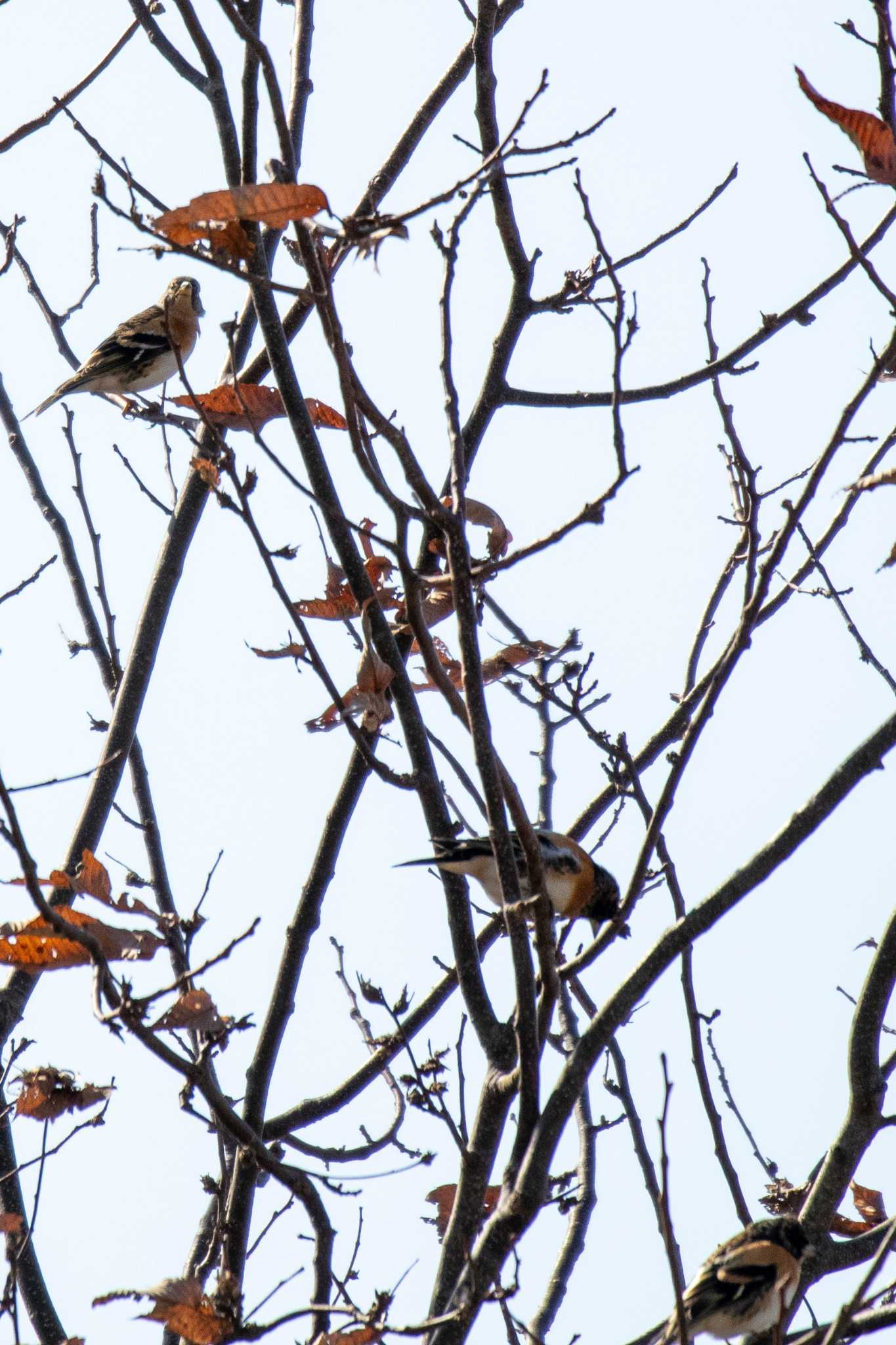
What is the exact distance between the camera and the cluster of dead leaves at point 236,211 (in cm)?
233

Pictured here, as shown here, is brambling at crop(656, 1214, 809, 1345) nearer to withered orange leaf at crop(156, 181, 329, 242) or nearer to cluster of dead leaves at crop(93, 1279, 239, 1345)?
cluster of dead leaves at crop(93, 1279, 239, 1345)

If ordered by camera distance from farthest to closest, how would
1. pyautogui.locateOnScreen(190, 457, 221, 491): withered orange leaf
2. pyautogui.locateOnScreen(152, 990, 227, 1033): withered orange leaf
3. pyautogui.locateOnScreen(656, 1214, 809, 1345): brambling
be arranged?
pyautogui.locateOnScreen(656, 1214, 809, 1345): brambling
pyautogui.locateOnScreen(190, 457, 221, 491): withered orange leaf
pyautogui.locateOnScreen(152, 990, 227, 1033): withered orange leaf

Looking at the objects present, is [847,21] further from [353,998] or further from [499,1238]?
[353,998]

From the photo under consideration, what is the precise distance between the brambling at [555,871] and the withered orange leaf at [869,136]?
4.86ft

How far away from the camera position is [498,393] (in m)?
4.24

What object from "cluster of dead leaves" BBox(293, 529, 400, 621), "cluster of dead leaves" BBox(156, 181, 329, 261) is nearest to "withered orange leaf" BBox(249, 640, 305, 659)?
"cluster of dead leaves" BBox(293, 529, 400, 621)

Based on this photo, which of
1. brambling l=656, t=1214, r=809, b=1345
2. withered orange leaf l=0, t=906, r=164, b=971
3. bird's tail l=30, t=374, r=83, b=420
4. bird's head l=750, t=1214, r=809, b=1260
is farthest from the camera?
bird's tail l=30, t=374, r=83, b=420

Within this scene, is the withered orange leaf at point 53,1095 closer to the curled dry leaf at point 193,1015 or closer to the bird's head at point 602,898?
the curled dry leaf at point 193,1015

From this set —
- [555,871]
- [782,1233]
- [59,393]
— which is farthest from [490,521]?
[59,393]

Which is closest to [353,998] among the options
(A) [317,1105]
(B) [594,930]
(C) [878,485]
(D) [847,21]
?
(A) [317,1105]

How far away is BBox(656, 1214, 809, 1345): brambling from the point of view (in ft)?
14.3

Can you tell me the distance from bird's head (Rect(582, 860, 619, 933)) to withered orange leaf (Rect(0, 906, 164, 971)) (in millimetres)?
2985

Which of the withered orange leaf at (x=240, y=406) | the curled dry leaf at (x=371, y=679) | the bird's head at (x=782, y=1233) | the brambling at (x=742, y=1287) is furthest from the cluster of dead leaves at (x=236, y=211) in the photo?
the brambling at (x=742, y=1287)

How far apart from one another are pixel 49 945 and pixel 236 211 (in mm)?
1399
